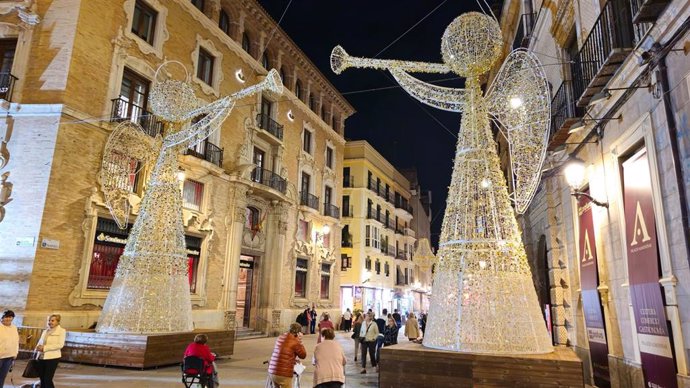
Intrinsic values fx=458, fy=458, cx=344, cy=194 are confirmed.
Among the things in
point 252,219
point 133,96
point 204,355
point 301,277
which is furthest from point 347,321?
point 204,355

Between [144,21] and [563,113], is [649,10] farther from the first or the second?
[144,21]

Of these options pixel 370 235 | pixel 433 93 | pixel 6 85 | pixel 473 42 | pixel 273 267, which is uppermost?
pixel 6 85

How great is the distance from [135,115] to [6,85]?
11.3 ft

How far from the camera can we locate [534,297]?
6.64 m

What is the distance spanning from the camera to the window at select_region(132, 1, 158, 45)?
15.6m

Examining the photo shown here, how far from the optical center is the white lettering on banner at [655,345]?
251 inches

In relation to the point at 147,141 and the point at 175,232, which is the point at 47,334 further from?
the point at 147,141

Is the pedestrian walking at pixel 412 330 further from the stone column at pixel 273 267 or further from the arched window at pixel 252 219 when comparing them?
the arched window at pixel 252 219

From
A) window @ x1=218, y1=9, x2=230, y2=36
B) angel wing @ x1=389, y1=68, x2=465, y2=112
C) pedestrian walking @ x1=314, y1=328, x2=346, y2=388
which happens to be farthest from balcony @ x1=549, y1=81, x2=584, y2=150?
window @ x1=218, y1=9, x2=230, y2=36

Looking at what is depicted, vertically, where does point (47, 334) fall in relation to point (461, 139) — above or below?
below

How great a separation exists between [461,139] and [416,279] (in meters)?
44.7

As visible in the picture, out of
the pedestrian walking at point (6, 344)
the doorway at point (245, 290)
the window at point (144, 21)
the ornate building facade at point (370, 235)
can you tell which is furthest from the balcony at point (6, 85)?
the ornate building facade at point (370, 235)

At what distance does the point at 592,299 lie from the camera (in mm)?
9414

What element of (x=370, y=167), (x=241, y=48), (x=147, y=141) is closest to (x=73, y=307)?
(x=147, y=141)
